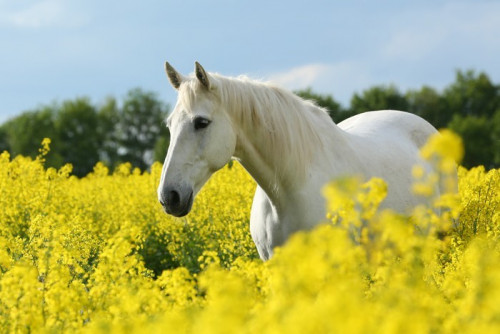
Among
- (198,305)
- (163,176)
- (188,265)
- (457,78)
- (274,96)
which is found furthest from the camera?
(457,78)

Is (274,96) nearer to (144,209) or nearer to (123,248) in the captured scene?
(123,248)

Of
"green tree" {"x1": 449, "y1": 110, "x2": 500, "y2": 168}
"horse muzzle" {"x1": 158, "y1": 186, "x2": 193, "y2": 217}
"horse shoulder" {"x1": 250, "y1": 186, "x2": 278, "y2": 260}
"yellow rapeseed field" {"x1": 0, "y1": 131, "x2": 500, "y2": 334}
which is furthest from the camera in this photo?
"green tree" {"x1": 449, "y1": 110, "x2": 500, "y2": 168}

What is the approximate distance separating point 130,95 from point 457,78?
26.6 m

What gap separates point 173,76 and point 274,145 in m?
0.84

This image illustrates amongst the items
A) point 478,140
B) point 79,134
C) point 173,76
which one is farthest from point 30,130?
point 173,76

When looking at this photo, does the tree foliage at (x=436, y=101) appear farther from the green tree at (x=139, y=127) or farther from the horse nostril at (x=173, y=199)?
the horse nostril at (x=173, y=199)

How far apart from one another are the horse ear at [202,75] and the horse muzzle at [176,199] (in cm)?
69

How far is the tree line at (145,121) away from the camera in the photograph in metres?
35.6

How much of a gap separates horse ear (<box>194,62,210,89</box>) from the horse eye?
0.23 m

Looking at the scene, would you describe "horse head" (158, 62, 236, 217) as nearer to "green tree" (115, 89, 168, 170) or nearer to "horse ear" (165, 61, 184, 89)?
"horse ear" (165, 61, 184, 89)

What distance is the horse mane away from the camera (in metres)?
4.41

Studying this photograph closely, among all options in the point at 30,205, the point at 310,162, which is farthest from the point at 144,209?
the point at 310,162

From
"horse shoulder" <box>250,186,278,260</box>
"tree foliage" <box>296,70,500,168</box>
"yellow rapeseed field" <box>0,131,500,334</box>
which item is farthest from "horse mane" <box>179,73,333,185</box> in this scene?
"tree foliage" <box>296,70,500,168</box>

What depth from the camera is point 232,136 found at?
4379 mm
